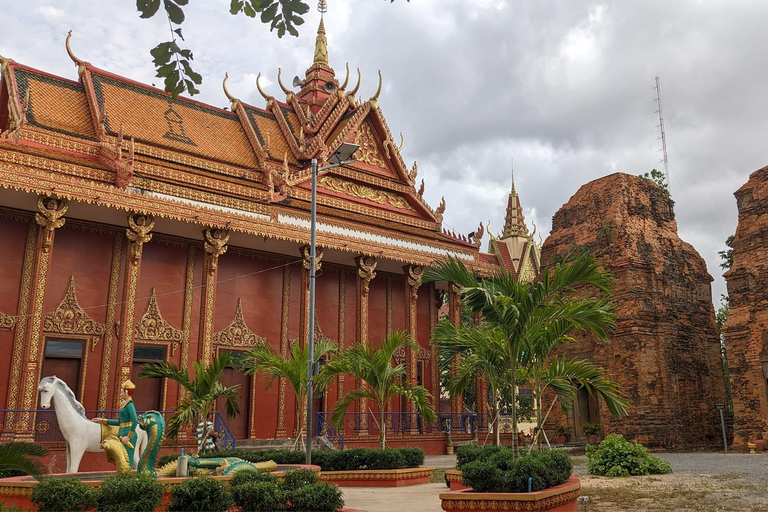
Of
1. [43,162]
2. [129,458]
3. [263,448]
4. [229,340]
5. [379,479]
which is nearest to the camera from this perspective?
[129,458]

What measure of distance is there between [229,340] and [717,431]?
1576 cm

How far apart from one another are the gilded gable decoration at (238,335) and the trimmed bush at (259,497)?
460 inches

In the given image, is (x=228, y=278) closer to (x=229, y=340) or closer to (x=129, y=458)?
(x=229, y=340)

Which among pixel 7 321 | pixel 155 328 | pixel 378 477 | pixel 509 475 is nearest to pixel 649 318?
pixel 378 477

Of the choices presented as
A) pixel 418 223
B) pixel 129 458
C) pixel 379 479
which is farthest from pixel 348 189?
pixel 129 458

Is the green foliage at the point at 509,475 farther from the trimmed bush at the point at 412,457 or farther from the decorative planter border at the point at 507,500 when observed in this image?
the trimmed bush at the point at 412,457

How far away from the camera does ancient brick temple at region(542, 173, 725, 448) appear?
65.9ft

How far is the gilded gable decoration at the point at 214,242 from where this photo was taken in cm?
1712

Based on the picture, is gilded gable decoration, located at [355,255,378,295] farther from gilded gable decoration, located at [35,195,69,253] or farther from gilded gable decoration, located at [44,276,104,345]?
gilded gable decoration, located at [35,195,69,253]

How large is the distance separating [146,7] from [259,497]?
5031mm

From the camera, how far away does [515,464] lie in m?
7.86

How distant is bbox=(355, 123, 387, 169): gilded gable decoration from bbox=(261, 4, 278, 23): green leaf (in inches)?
766

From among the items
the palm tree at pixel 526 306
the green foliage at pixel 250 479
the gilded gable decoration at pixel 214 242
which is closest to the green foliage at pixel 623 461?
the palm tree at pixel 526 306

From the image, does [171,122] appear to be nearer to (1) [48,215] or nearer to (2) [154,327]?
(1) [48,215]
